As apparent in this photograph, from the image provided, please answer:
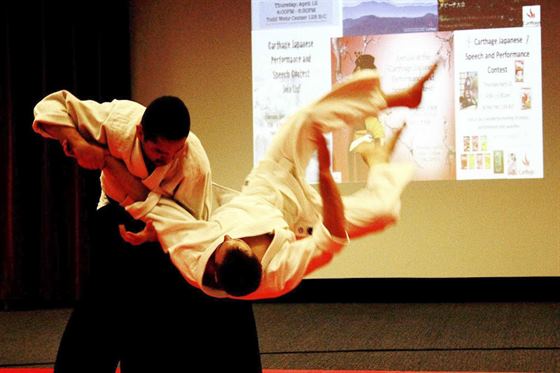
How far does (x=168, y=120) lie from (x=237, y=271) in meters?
0.43

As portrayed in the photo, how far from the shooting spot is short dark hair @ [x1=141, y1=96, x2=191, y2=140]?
6.13 ft

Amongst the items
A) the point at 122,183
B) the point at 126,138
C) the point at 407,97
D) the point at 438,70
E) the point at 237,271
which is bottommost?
the point at 237,271

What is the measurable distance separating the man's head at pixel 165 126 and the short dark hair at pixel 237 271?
333 millimetres

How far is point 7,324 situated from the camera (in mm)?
4719

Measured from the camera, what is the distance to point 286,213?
2279mm

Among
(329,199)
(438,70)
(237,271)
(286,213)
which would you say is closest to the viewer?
(237,271)

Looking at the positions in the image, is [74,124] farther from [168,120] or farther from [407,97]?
[407,97]

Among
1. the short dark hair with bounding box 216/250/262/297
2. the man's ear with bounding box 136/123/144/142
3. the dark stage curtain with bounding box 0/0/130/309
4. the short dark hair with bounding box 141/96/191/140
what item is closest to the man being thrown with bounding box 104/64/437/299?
the short dark hair with bounding box 216/250/262/297

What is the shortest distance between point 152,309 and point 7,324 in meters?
2.97

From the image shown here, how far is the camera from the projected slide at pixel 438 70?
4.91 m

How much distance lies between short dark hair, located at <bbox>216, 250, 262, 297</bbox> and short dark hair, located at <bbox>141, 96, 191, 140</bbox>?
34 centimetres

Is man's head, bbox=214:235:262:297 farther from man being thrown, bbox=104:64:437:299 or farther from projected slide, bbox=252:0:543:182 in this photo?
projected slide, bbox=252:0:543:182

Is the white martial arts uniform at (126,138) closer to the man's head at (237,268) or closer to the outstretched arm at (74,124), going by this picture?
the outstretched arm at (74,124)

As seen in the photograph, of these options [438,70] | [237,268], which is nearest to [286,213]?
[237,268]
